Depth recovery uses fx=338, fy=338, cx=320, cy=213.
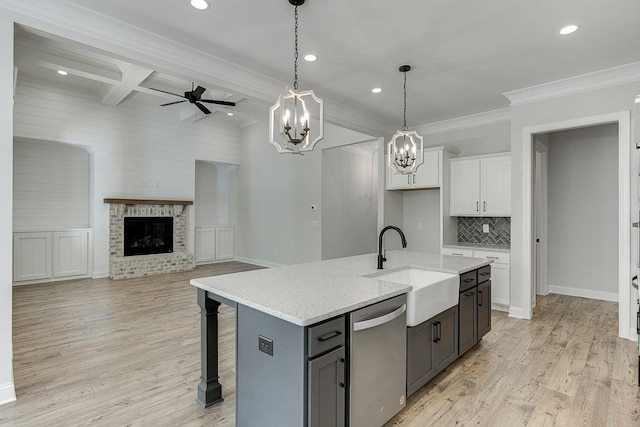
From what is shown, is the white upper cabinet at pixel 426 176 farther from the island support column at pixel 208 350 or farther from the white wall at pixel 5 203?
the white wall at pixel 5 203

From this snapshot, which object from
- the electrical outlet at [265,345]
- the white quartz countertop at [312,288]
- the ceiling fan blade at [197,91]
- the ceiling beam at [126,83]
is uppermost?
the ceiling beam at [126,83]

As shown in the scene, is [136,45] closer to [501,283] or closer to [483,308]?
[483,308]

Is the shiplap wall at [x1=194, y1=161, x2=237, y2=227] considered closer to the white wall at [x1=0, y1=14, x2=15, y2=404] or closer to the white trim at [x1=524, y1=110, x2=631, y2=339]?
the white wall at [x1=0, y1=14, x2=15, y2=404]

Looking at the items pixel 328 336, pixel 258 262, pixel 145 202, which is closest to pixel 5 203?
pixel 328 336

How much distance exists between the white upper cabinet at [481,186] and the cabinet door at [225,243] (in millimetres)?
5700

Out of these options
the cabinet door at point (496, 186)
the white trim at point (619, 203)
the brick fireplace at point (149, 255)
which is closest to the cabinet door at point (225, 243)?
the brick fireplace at point (149, 255)

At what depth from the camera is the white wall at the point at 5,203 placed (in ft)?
7.59

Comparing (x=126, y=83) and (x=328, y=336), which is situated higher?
(x=126, y=83)

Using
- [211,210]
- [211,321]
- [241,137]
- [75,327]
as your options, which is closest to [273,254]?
[211,210]

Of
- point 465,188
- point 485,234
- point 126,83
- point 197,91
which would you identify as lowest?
point 485,234

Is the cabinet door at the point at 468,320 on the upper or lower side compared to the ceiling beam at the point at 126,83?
lower

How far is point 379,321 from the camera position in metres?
1.92

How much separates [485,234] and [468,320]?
273 cm

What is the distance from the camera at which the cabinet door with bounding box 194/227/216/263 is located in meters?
8.30
